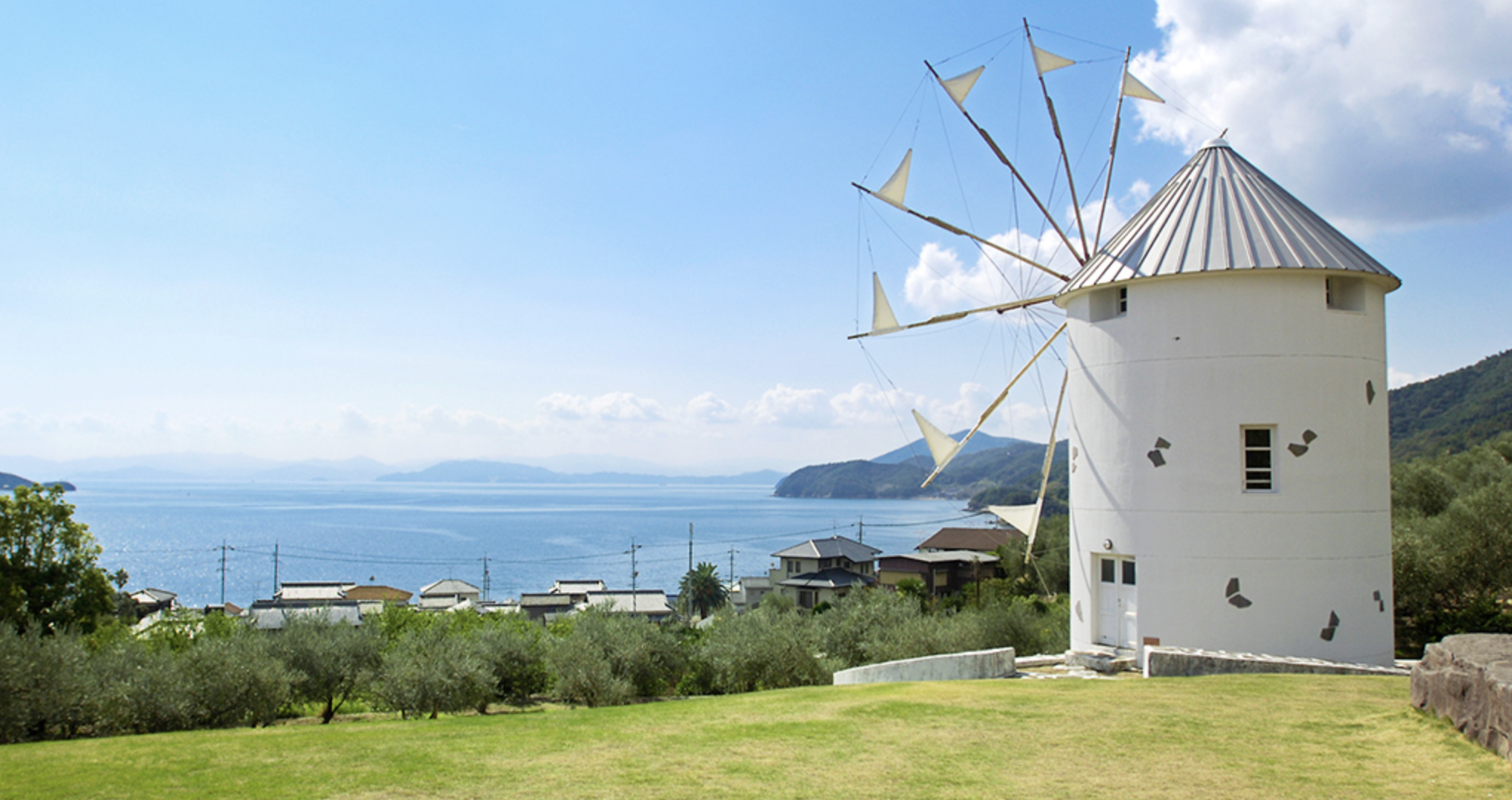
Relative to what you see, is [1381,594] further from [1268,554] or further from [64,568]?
[64,568]

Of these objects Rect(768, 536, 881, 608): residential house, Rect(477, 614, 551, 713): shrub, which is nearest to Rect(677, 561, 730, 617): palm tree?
Rect(768, 536, 881, 608): residential house

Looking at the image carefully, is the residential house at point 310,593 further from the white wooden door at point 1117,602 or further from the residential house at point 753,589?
the white wooden door at point 1117,602

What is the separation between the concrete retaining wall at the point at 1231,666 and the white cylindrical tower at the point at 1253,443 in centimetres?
108

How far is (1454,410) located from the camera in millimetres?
78938

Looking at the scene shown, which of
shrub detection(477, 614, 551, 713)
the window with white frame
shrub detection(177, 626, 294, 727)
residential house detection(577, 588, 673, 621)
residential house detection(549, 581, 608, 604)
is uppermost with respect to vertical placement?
the window with white frame

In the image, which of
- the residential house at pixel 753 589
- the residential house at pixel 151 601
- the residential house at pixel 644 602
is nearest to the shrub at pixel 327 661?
the residential house at pixel 644 602

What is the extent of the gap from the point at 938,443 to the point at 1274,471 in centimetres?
605

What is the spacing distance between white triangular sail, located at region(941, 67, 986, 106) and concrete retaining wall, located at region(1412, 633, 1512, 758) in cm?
1339

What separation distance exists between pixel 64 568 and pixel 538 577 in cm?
9724

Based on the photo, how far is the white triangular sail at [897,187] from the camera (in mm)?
18125

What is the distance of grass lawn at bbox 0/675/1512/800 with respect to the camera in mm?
7066

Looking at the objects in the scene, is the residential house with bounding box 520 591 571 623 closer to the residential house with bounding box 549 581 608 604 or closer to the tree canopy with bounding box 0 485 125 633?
the residential house with bounding box 549 581 608 604

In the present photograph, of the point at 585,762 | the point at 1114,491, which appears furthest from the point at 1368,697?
the point at 585,762

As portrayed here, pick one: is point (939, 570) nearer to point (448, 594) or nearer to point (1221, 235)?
point (448, 594)
